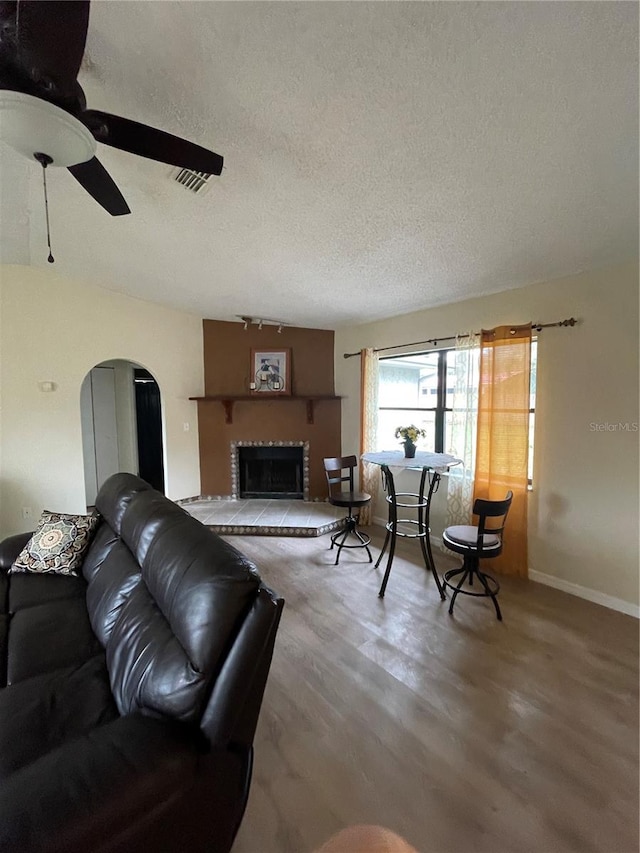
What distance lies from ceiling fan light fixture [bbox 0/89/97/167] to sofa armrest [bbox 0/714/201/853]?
180 centimetres

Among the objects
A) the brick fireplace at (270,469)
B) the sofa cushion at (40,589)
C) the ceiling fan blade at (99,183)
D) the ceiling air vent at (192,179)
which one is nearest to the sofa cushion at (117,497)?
the sofa cushion at (40,589)

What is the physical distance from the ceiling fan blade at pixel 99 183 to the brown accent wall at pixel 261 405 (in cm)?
308

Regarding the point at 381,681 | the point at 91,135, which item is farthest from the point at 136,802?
the point at 91,135

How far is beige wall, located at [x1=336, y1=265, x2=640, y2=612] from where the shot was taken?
248 cm

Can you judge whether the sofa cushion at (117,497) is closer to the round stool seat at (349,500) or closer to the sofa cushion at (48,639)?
the sofa cushion at (48,639)

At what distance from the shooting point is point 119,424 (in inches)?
208

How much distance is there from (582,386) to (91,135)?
3.19 m

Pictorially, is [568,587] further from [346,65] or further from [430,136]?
[346,65]

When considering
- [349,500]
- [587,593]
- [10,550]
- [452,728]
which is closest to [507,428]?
[587,593]

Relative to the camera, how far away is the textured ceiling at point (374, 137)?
1148 mm

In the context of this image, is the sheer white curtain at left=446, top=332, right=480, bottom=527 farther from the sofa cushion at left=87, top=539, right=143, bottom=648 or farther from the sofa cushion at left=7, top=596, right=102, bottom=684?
the sofa cushion at left=7, top=596, right=102, bottom=684

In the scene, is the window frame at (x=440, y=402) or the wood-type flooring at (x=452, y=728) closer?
the wood-type flooring at (x=452, y=728)

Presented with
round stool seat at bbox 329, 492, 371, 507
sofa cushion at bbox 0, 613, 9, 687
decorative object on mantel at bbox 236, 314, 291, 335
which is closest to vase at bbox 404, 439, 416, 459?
round stool seat at bbox 329, 492, 371, 507

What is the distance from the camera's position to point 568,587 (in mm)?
2803
